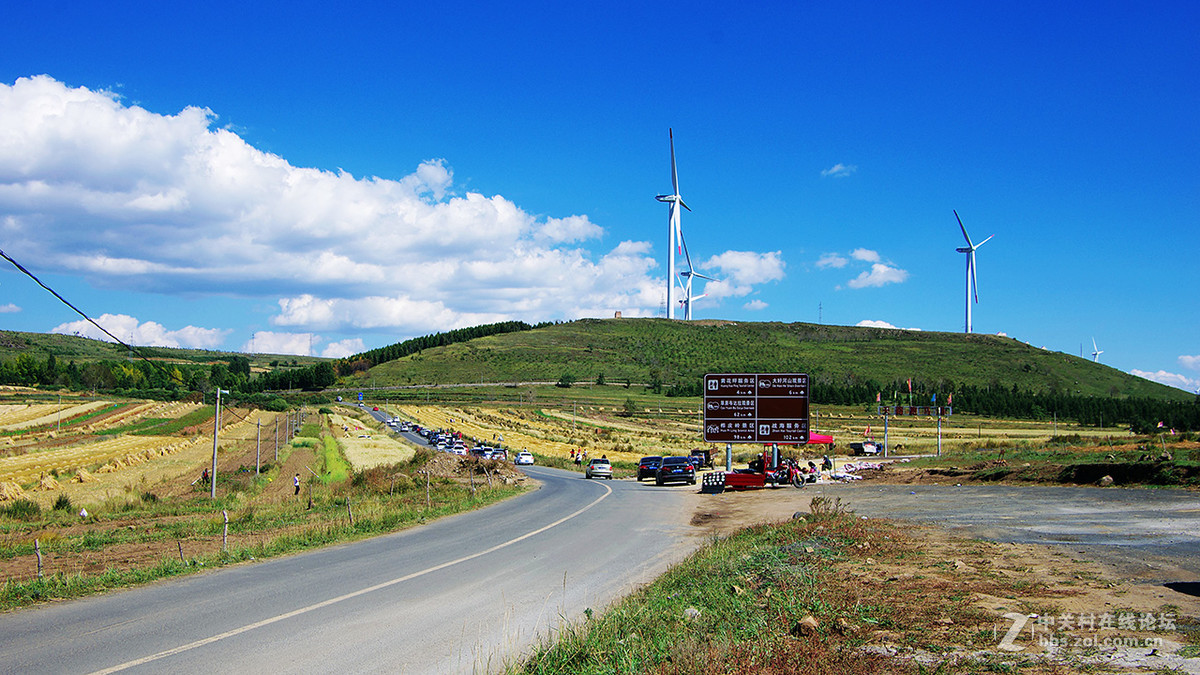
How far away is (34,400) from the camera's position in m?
114

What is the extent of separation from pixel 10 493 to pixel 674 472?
31.8 m

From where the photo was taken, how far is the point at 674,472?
44.8 m

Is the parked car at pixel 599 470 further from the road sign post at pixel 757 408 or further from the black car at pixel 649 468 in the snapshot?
the road sign post at pixel 757 408

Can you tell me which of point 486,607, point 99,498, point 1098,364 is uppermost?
point 1098,364

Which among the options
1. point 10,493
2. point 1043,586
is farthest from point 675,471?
point 1043,586

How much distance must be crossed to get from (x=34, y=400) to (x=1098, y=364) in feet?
693

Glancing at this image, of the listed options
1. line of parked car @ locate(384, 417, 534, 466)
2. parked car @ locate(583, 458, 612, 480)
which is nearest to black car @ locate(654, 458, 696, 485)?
parked car @ locate(583, 458, 612, 480)

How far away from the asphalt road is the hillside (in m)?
135

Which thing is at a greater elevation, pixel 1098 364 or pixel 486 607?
pixel 1098 364

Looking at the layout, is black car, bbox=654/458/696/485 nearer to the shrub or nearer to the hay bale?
the shrub

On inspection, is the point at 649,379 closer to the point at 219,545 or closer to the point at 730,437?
the point at 730,437

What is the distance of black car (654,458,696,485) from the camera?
4462 centimetres

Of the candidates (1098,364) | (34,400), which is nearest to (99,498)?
(34,400)

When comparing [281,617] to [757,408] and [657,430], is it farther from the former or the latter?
[657,430]
